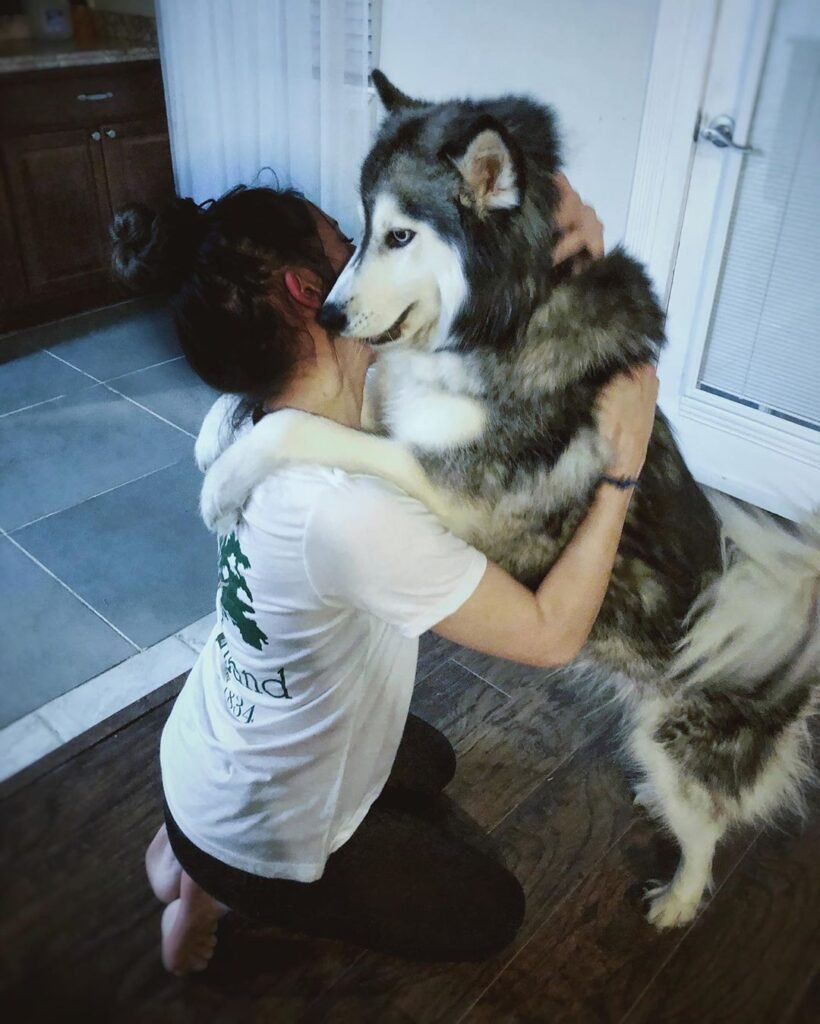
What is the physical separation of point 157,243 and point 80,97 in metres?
3.12

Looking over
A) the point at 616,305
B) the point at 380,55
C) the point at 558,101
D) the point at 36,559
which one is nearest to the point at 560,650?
the point at 616,305

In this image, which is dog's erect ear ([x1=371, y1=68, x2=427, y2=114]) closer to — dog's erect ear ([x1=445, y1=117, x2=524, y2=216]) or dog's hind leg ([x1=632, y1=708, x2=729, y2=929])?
dog's erect ear ([x1=445, y1=117, x2=524, y2=216])

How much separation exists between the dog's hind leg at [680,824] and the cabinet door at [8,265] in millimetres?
3246

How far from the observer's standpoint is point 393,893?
1.25m

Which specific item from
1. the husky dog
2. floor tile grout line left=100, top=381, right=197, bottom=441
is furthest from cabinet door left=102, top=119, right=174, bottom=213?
the husky dog

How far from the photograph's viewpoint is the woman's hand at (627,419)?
1.30 metres

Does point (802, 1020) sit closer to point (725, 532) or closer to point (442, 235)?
point (725, 532)

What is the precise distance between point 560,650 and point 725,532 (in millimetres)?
465

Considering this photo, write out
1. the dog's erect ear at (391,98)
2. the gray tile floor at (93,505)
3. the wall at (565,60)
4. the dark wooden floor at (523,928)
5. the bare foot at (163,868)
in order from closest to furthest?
the dark wooden floor at (523,928) < the bare foot at (163,868) < the dog's erect ear at (391,98) < the gray tile floor at (93,505) < the wall at (565,60)

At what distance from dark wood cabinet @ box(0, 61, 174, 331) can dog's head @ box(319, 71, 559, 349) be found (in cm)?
235

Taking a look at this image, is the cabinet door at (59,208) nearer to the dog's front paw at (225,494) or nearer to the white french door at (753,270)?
the white french door at (753,270)

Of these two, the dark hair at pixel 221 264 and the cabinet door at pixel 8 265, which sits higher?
the dark hair at pixel 221 264

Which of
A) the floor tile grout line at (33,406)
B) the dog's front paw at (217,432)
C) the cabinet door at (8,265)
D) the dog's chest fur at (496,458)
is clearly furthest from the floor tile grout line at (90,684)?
the cabinet door at (8,265)

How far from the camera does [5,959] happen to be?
54cm
